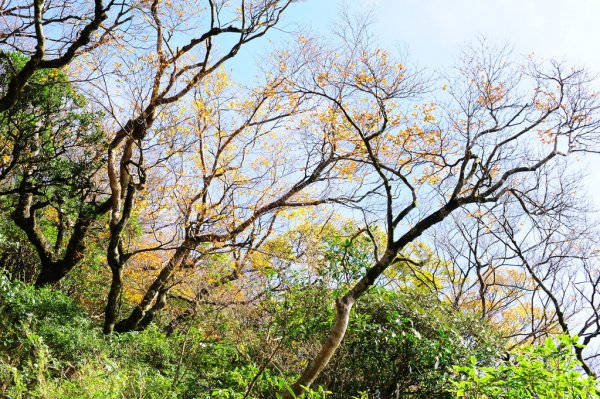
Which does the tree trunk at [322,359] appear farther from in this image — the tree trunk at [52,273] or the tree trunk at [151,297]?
the tree trunk at [52,273]

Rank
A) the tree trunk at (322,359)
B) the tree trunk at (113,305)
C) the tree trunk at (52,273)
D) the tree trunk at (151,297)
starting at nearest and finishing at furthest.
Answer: the tree trunk at (322,359), the tree trunk at (113,305), the tree trunk at (151,297), the tree trunk at (52,273)

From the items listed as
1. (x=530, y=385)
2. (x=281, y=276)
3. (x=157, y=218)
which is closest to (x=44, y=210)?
(x=157, y=218)

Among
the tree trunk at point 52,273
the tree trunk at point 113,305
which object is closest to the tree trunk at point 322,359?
the tree trunk at point 113,305

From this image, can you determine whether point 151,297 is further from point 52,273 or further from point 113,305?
point 52,273

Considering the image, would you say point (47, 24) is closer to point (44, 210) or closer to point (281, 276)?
point (44, 210)

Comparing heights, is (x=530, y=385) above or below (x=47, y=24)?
below

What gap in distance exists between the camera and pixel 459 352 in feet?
17.8

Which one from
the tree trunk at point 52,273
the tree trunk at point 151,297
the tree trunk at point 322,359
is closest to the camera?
the tree trunk at point 322,359

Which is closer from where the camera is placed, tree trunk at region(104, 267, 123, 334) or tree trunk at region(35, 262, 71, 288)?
tree trunk at region(104, 267, 123, 334)

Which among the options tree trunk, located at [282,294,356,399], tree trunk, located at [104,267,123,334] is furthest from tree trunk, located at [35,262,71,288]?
tree trunk, located at [282,294,356,399]

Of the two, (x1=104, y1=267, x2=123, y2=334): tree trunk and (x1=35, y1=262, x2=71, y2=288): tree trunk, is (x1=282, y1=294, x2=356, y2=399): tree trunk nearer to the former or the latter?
(x1=104, y1=267, x2=123, y2=334): tree trunk

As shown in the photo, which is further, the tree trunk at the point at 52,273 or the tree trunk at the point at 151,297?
the tree trunk at the point at 52,273

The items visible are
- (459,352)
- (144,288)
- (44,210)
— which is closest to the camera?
(459,352)

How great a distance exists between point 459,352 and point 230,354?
3347 millimetres
